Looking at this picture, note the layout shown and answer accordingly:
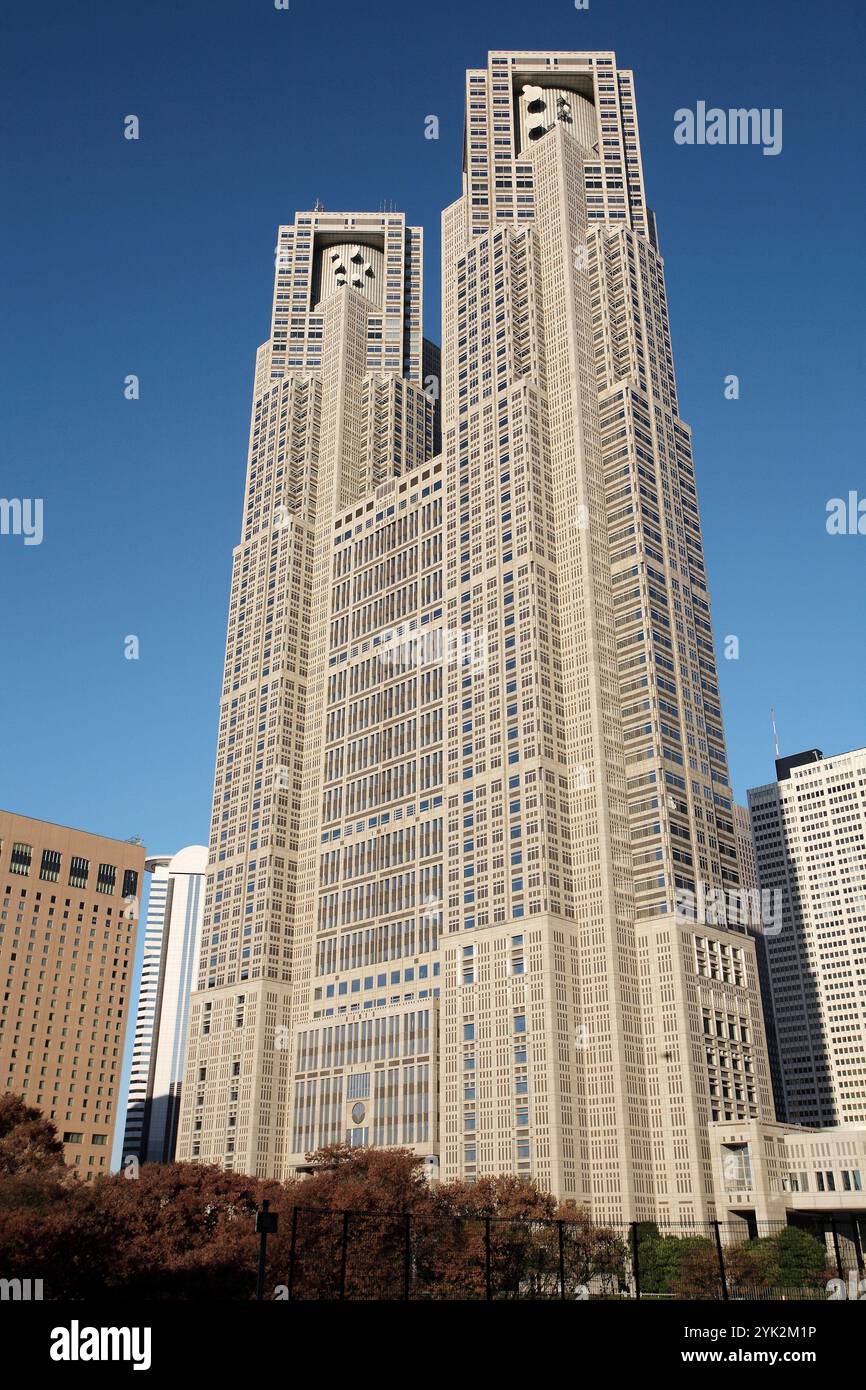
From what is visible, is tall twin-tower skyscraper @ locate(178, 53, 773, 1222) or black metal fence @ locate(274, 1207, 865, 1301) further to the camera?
tall twin-tower skyscraper @ locate(178, 53, 773, 1222)

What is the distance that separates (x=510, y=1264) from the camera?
259 feet

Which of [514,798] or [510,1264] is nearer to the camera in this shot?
[510,1264]

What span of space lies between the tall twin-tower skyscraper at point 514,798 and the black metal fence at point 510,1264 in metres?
34.5

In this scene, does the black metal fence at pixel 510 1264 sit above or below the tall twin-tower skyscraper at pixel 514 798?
below

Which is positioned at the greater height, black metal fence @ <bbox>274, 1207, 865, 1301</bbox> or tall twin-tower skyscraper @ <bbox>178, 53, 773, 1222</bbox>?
tall twin-tower skyscraper @ <bbox>178, 53, 773, 1222</bbox>

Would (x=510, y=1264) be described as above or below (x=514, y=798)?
below

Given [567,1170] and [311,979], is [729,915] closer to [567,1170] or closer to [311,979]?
[567,1170]

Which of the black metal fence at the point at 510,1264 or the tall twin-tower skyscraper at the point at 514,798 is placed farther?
the tall twin-tower skyscraper at the point at 514,798

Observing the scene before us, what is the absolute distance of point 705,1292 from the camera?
76.4m

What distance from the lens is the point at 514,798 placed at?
489 feet

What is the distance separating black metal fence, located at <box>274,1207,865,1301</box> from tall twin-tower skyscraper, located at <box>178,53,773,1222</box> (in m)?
34.5

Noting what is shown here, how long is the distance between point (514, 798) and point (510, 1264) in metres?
74.8

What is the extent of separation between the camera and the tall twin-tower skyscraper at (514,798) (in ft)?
444

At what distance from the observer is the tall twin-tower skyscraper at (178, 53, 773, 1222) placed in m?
135
